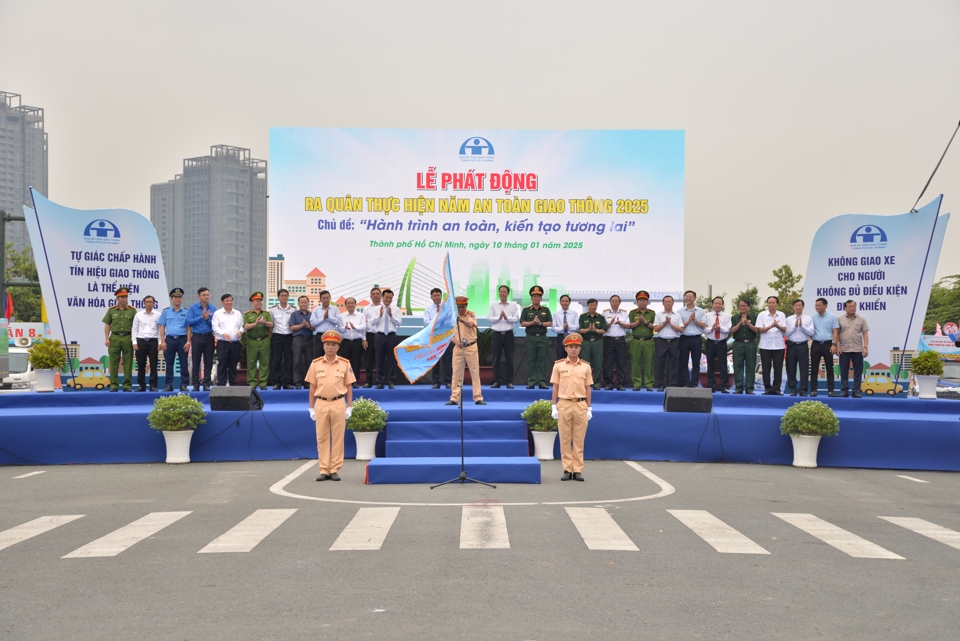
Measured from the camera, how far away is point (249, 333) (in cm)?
1695

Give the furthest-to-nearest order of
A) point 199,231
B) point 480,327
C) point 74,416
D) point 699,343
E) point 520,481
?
point 199,231 → point 480,327 → point 699,343 → point 74,416 → point 520,481

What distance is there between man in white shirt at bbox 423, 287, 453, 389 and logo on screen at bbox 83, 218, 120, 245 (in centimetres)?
664

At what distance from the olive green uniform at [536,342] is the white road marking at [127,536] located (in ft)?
27.5

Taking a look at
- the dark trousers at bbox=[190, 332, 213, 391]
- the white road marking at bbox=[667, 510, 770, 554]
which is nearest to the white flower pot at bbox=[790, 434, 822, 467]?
the white road marking at bbox=[667, 510, 770, 554]

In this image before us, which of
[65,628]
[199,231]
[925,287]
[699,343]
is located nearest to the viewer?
[65,628]

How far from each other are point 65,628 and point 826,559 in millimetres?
5400

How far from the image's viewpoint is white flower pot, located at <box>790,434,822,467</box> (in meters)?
14.3

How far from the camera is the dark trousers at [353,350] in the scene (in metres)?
17.3

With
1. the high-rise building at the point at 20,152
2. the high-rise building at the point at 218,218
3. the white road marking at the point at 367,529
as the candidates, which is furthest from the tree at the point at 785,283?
the high-rise building at the point at 20,152

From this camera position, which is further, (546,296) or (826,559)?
(546,296)

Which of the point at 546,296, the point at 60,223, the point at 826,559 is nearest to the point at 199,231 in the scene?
the point at 60,223

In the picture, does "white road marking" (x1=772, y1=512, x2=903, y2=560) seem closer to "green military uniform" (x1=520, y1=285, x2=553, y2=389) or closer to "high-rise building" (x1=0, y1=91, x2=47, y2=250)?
"green military uniform" (x1=520, y1=285, x2=553, y2=389)

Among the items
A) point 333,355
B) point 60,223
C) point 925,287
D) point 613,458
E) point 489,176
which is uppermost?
point 489,176

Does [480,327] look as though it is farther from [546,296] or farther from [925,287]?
[925,287]
